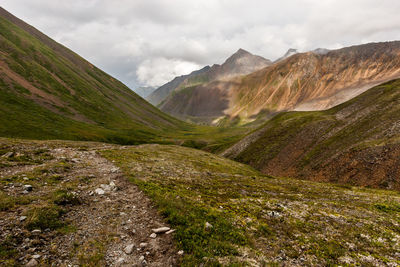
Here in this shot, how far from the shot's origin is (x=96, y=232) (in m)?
10.5

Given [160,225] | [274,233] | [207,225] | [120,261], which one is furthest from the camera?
[274,233]

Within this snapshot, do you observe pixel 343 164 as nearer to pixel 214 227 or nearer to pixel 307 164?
pixel 307 164

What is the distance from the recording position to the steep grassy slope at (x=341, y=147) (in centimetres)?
3688

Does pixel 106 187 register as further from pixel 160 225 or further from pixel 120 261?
pixel 120 261

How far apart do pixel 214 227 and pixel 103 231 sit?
6770 millimetres

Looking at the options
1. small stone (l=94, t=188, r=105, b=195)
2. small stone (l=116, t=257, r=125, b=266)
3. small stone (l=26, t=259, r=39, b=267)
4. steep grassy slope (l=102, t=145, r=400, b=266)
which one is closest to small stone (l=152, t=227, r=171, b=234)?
steep grassy slope (l=102, t=145, r=400, b=266)

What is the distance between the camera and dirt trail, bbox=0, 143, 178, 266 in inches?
334

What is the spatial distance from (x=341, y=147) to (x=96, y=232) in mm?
57905

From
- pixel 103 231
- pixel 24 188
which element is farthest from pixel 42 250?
pixel 24 188

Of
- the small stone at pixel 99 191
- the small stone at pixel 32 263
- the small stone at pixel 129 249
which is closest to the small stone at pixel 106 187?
the small stone at pixel 99 191

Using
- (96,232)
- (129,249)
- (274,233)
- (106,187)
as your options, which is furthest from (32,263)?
(274,233)

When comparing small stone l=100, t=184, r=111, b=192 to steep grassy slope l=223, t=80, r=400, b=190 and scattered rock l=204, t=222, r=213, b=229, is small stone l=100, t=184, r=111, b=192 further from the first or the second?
steep grassy slope l=223, t=80, r=400, b=190

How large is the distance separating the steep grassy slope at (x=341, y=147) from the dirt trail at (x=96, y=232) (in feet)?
141

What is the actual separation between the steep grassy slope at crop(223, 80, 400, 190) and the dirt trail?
141 feet
